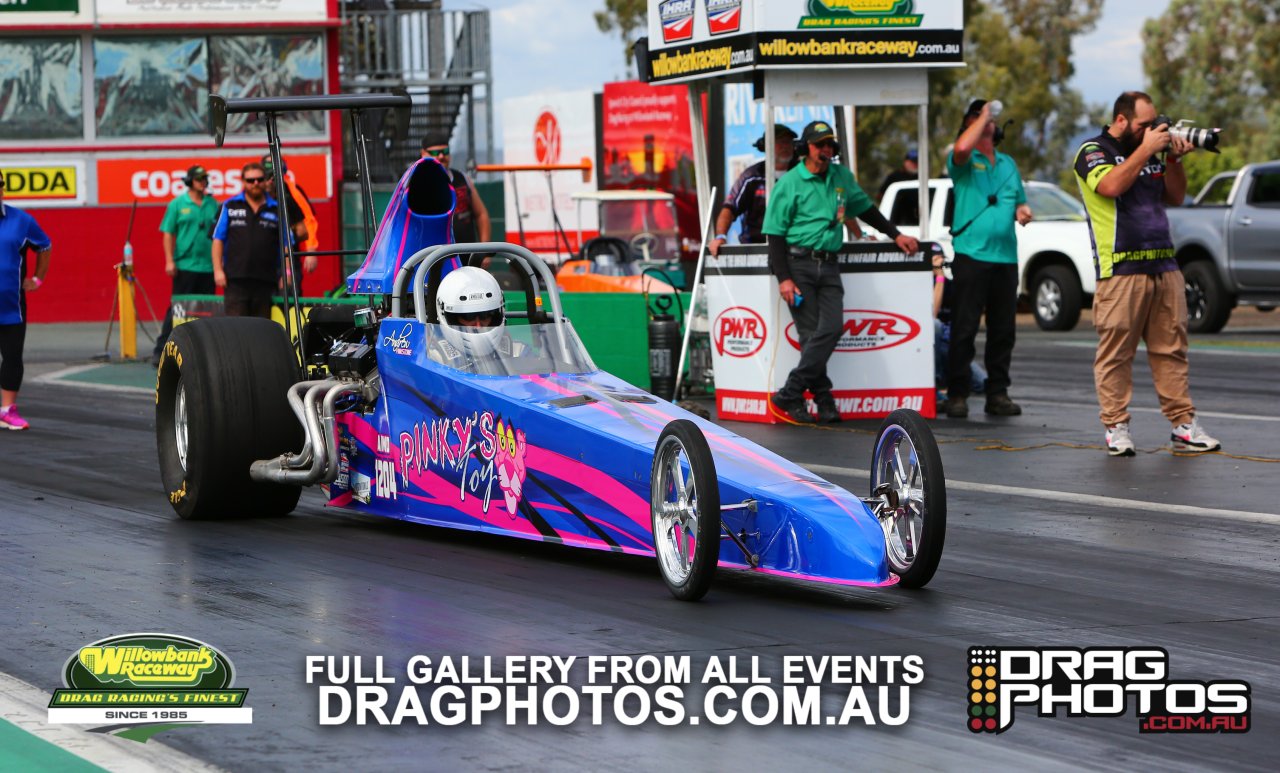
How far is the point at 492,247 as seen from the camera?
9312mm

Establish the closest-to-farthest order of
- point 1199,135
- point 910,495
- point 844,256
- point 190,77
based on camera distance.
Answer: point 910,495, point 1199,135, point 844,256, point 190,77

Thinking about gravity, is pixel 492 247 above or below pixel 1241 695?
above

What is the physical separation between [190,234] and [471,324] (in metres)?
11.8

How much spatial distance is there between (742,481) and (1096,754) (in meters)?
2.34

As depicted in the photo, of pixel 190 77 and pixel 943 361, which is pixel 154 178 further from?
pixel 943 361

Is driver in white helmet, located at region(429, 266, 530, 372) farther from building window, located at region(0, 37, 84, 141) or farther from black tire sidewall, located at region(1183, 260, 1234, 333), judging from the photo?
building window, located at region(0, 37, 84, 141)

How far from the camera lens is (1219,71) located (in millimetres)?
63469

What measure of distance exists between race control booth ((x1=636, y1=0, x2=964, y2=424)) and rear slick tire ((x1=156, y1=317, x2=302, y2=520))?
17.5 feet

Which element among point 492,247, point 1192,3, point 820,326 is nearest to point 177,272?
point 820,326

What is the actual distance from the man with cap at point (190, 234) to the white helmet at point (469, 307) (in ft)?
37.1

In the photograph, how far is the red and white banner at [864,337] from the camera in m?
14.5

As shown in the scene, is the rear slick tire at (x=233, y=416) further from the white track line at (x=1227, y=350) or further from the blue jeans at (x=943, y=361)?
the white track line at (x=1227, y=350)

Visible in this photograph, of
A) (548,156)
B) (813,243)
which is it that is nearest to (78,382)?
(813,243)

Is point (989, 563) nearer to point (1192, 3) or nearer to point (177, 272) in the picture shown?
point (177, 272)
